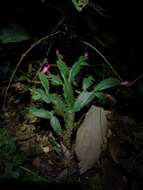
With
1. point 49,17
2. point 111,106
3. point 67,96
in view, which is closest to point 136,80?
point 111,106

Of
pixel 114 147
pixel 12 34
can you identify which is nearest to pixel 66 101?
pixel 114 147

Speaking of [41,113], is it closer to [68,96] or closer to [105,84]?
[68,96]

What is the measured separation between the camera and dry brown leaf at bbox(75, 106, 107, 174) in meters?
2.17

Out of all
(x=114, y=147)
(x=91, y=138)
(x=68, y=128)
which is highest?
(x=68, y=128)

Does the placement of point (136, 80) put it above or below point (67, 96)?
below

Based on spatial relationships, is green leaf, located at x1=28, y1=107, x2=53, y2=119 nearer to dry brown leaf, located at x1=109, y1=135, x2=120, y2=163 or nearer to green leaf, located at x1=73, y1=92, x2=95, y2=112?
green leaf, located at x1=73, y1=92, x2=95, y2=112

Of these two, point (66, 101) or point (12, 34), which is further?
point (12, 34)

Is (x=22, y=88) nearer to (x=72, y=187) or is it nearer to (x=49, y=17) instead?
(x=49, y=17)

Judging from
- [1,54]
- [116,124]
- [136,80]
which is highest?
[1,54]

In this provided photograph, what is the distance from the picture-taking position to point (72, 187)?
6.84 feet

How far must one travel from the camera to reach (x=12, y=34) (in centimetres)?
233

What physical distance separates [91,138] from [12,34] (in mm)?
831

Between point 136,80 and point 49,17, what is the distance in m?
0.76

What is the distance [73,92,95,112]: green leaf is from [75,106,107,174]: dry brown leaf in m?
0.14
